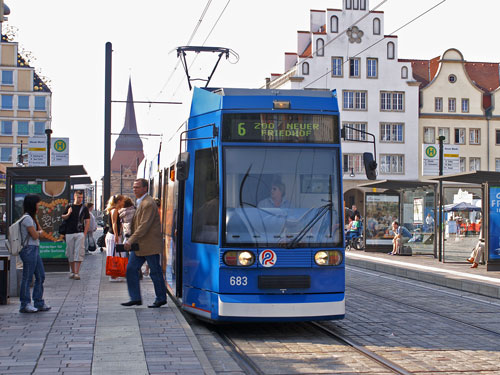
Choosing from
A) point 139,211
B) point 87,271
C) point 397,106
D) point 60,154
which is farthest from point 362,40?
point 139,211

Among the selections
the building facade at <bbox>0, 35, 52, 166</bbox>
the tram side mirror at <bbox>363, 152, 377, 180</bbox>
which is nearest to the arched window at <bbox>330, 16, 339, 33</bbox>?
the building facade at <bbox>0, 35, 52, 166</bbox>

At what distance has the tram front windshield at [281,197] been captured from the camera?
9.38 metres

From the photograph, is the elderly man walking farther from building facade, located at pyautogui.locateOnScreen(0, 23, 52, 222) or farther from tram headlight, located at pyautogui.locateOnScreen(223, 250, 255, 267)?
building facade, located at pyautogui.locateOnScreen(0, 23, 52, 222)

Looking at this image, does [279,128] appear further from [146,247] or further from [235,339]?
[146,247]

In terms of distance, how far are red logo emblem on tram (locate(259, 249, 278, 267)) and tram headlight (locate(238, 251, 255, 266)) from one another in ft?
0.34

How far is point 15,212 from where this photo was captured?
17797 mm

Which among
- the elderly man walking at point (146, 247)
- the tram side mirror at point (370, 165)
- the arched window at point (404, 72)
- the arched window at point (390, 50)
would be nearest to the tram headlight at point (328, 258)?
the tram side mirror at point (370, 165)

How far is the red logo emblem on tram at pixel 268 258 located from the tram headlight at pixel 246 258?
10 cm

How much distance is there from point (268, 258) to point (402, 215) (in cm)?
1903

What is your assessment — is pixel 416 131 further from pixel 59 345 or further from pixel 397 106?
pixel 59 345

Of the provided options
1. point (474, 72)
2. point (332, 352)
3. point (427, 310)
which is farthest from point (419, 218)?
point (474, 72)

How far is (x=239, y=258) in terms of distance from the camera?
9.30 m

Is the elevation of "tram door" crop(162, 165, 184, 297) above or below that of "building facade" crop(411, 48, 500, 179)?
below

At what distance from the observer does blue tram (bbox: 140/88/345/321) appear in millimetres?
9305
